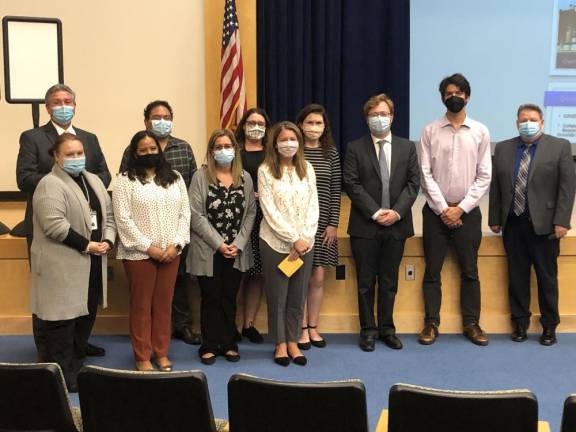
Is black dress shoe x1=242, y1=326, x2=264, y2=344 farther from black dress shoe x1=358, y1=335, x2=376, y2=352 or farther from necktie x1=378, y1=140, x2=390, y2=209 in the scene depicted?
necktie x1=378, y1=140, x2=390, y2=209

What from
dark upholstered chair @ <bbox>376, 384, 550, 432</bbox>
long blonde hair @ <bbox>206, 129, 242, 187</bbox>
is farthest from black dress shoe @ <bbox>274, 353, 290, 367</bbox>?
dark upholstered chair @ <bbox>376, 384, 550, 432</bbox>

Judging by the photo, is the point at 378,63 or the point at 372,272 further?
the point at 378,63

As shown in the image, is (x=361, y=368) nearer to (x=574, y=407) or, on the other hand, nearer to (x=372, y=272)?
(x=372, y=272)

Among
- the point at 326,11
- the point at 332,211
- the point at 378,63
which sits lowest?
the point at 332,211

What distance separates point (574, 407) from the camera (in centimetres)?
185

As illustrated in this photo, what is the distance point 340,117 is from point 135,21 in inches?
82.5

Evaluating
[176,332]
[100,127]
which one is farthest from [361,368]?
[100,127]

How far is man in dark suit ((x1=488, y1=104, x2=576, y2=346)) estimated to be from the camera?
4129 mm

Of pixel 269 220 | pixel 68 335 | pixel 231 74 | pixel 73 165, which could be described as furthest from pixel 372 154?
pixel 231 74

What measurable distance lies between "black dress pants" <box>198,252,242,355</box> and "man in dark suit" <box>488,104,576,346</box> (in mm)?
1779

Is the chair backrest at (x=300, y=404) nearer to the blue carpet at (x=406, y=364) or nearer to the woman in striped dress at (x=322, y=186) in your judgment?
the blue carpet at (x=406, y=364)

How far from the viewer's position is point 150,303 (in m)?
3.74

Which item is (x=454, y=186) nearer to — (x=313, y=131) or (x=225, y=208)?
(x=313, y=131)

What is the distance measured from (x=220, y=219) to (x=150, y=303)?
62cm
